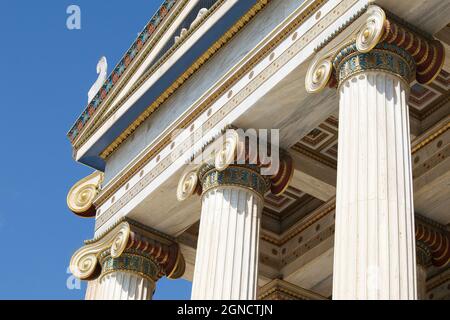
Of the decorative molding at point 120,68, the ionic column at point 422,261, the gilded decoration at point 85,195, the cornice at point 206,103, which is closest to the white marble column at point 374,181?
the cornice at point 206,103

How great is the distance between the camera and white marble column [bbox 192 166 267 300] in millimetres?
21984

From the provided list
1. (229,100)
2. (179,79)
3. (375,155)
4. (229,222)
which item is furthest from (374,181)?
(179,79)

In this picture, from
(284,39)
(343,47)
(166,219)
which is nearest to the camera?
(343,47)

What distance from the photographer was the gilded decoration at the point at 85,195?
93.1 feet

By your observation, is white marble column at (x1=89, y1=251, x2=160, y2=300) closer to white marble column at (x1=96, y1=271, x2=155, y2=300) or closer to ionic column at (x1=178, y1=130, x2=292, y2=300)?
white marble column at (x1=96, y1=271, x2=155, y2=300)

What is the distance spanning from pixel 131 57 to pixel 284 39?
6.84m

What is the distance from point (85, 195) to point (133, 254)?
3337 mm

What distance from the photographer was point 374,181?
18.7 metres

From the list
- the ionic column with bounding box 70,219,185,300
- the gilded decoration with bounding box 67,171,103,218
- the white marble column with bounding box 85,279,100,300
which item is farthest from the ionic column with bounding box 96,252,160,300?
the gilded decoration with bounding box 67,171,103,218

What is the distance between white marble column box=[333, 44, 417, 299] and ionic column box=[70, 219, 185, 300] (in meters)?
7.36

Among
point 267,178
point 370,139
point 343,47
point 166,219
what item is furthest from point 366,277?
point 166,219

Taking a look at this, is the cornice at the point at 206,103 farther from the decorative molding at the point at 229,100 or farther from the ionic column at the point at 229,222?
the ionic column at the point at 229,222

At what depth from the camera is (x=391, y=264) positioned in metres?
17.8

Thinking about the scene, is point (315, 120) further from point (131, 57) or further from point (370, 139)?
point (131, 57)
